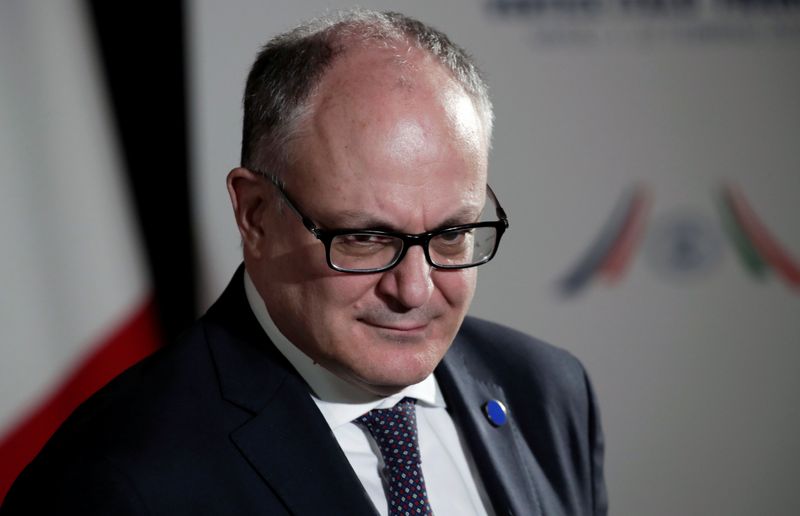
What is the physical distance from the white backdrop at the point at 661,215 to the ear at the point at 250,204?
56.8 inches

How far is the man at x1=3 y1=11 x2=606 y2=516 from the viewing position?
1.34 meters

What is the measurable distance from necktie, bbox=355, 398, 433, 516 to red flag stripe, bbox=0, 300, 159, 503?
4.88ft

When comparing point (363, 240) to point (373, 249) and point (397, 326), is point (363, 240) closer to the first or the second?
point (373, 249)

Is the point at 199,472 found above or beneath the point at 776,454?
above

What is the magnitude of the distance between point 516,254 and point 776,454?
1.12m

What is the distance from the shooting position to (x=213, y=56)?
2.80m

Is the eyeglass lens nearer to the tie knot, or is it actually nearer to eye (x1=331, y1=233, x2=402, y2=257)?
eye (x1=331, y1=233, x2=402, y2=257)

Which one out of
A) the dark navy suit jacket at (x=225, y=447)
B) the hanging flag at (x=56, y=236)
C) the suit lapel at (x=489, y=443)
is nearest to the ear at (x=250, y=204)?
the dark navy suit jacket at (x=225, y=447)

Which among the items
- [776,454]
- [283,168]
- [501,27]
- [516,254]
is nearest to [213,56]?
[501,27]

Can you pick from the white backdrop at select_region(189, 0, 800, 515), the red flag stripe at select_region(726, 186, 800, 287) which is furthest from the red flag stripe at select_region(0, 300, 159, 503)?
the red flag stripe at select_region(726, 186, 800, 287)

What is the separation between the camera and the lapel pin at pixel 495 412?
5.49ft

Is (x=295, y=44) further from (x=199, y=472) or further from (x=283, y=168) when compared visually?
(x=199, y=472)

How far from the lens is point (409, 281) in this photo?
137 centimetres

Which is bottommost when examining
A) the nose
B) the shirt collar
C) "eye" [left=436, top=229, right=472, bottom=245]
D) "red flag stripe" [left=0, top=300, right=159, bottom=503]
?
"red flag stripe" [left=0, top=300, right=159, bottom=503]
